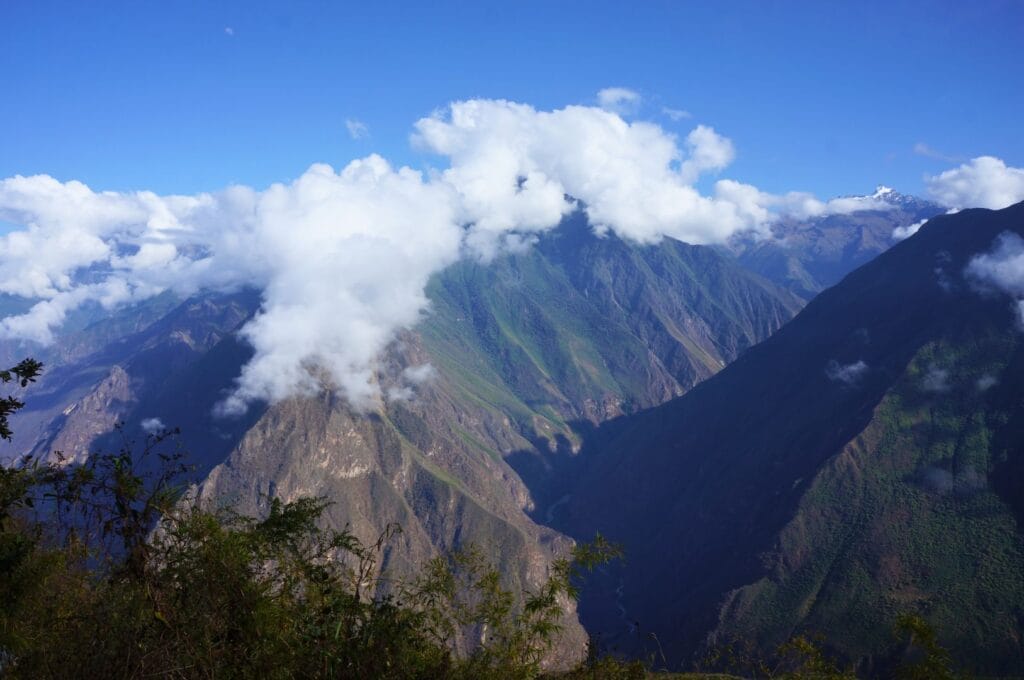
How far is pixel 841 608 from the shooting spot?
545ft

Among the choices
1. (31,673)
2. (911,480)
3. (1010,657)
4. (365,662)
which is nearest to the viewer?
(31,673)

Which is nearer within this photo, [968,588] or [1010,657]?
[1010,657]

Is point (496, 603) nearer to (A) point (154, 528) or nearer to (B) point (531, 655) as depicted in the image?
(B) point (531, 655)

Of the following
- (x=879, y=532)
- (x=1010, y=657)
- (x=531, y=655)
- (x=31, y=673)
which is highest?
(x=31, y=673)

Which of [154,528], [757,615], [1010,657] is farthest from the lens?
[757,615]

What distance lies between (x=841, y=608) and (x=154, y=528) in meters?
190

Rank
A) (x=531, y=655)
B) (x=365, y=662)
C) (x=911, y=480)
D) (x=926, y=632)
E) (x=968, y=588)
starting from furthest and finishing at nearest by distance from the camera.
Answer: (x=911, y=480) < (x=968, y=588) < (x=926, y=632) < (x=531, y=655) < (x=365, y=662)

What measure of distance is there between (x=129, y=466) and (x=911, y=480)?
229 m

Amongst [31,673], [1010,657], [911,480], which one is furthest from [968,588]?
[31,673]

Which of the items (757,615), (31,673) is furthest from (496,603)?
(757,615)

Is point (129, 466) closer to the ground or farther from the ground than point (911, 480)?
farther from the ground

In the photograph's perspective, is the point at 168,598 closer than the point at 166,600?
No

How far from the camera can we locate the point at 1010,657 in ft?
447

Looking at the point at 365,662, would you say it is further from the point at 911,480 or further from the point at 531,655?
→ the point at 911,480
